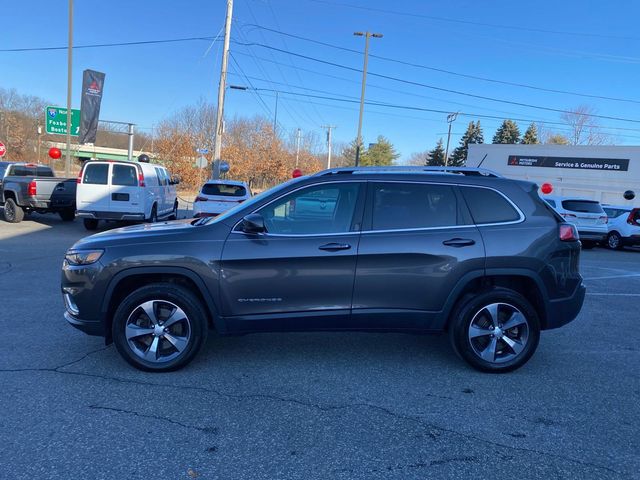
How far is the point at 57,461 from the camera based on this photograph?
281cm

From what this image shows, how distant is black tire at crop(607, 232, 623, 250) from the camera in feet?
54.4

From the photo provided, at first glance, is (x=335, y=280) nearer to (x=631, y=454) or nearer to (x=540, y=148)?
(x=631, y=454)

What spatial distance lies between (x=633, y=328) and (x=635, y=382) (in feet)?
6.87

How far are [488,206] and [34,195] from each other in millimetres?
13918

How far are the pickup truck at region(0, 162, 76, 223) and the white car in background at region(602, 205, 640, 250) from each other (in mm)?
18150

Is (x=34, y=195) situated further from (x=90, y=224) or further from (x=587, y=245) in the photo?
(x=587, y=245)

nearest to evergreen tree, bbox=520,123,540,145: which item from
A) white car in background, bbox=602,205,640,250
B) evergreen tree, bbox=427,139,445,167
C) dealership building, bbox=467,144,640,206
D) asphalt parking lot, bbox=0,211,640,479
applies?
evergreen tree, bbox=427,139,445,167

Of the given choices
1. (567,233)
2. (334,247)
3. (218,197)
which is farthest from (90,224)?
(567,233)

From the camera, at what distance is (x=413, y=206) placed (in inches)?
170

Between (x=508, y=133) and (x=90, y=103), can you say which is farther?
(x=508, y=133)

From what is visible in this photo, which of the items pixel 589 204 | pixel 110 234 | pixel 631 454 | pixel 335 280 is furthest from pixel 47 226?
pixel 589 204

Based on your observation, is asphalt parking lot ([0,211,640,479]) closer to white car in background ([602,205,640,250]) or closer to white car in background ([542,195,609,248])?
white car in background ([542,195,609,248])

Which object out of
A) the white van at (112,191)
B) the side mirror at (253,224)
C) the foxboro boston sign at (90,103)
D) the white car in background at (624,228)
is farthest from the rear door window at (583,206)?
the foxboro boston sign at (90,103)

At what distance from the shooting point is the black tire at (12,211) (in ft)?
47.0
